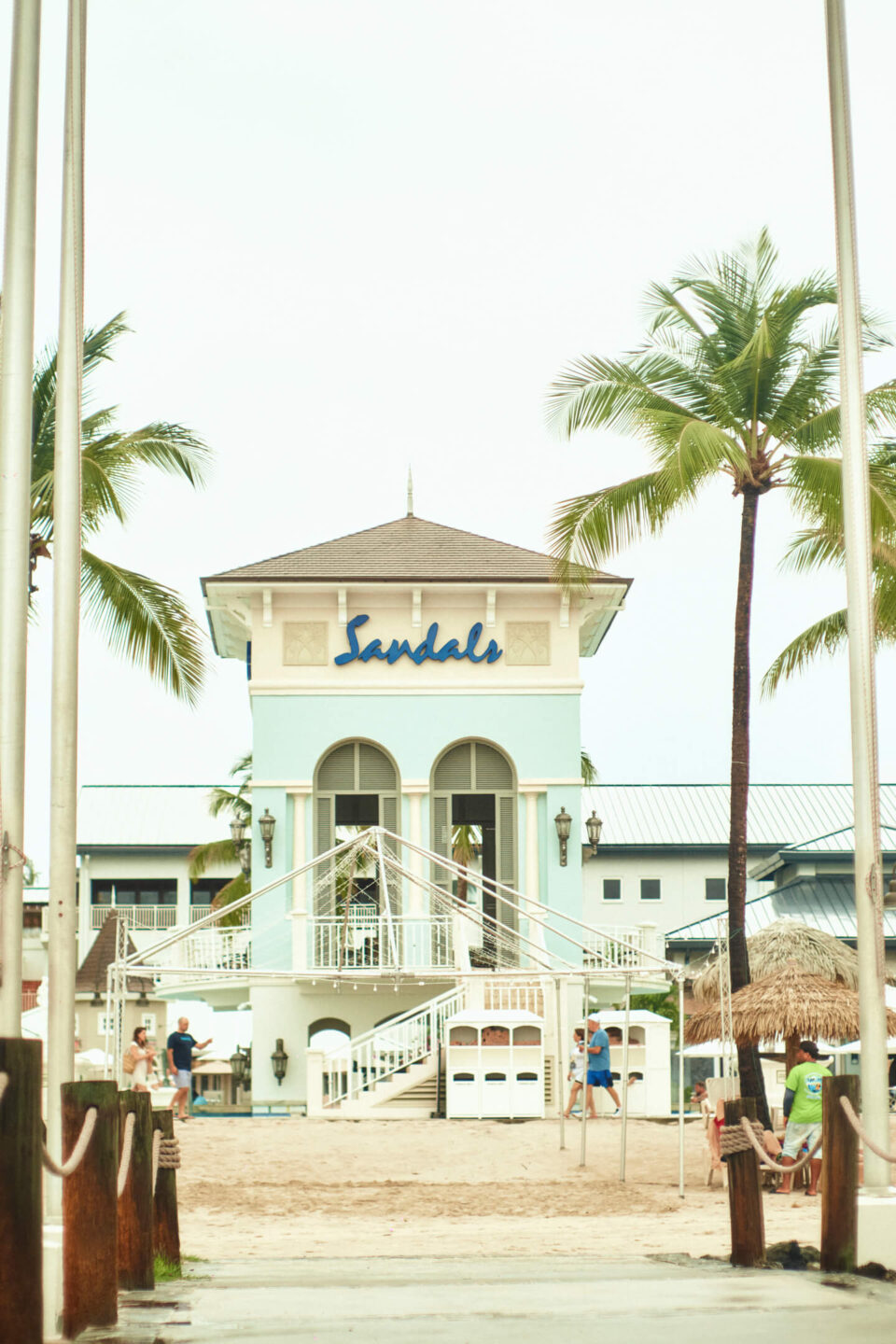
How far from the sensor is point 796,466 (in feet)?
66.2

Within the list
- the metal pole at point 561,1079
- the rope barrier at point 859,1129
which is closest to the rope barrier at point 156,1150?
the rope barrier at point 859,1129

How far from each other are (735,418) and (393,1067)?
10671mm

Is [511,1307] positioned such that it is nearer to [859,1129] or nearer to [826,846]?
[859,1129]

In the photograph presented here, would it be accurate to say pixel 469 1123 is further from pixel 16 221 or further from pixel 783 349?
pixel 16 221

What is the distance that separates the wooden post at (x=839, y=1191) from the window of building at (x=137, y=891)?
47.9 meters

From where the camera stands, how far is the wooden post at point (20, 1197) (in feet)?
16.8

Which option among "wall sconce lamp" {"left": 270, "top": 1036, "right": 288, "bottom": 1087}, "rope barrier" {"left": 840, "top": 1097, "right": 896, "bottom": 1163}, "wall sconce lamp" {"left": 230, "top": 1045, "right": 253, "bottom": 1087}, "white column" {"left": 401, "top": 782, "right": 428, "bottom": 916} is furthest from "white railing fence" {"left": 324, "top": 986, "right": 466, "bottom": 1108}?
"rope barrier" {"left": 840, "top": 1097, "right": 896, "bottom": 1163}

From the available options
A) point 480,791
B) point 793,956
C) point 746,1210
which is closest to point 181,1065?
point 480,791

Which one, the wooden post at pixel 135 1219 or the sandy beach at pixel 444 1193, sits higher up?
the wooden post at pixel 135 1219

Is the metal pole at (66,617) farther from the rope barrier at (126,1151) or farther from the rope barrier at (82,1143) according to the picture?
the rope barrier at (82,1143)

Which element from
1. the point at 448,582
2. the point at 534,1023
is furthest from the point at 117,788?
the point at 534,1023

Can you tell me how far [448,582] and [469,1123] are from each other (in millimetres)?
9280

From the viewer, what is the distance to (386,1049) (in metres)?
24.4

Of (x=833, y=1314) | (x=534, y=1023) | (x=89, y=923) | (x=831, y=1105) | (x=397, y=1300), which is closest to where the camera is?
(x=833, y=1314)
